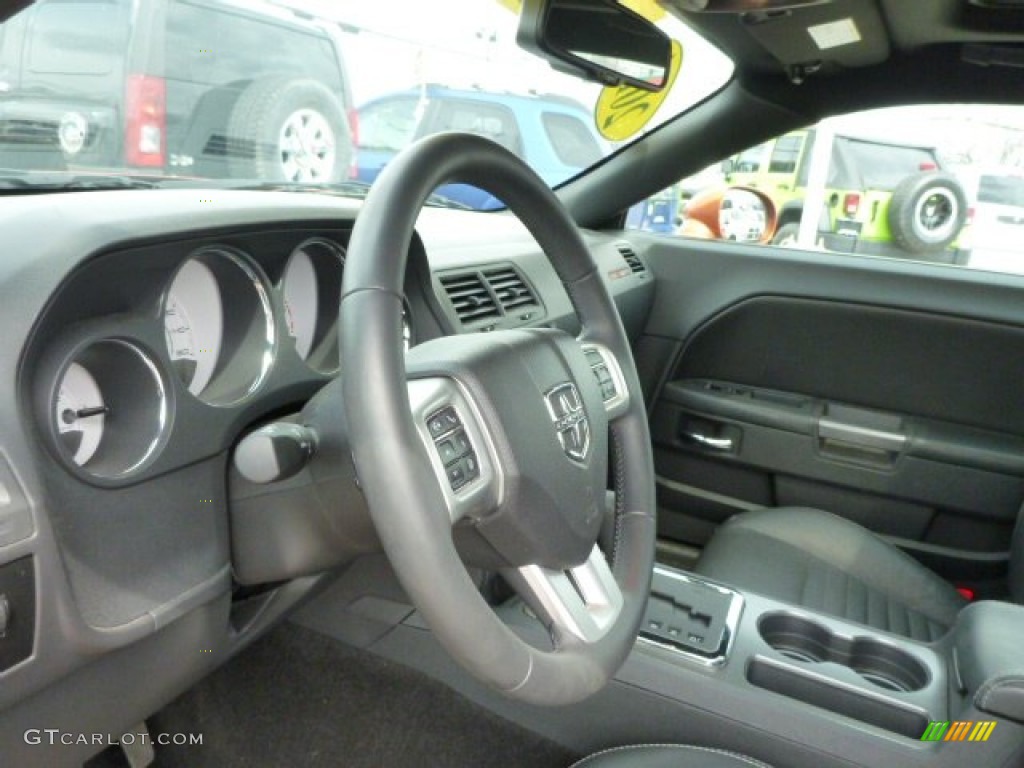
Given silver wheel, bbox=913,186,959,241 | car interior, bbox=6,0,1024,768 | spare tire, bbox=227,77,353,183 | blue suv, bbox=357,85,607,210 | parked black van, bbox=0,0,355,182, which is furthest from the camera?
silver wheel, bbox=913,186,959,241

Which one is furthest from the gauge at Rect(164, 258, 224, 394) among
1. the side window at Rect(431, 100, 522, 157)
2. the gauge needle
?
the side window at Rect(431, 100, 522, 157)

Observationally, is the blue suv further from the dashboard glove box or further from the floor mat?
the dashboard glove box

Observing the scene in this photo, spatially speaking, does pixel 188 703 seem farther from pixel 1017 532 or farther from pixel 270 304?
pixel 1017 532

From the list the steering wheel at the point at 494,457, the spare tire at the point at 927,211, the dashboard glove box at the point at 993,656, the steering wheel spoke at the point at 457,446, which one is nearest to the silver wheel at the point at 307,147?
the steering wheel at the point at 494,457

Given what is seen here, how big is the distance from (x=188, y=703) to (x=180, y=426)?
81 centimetres

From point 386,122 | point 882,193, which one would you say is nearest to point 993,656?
point 882,193

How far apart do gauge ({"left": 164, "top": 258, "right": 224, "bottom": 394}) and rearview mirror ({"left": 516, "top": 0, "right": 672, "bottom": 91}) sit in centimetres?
97

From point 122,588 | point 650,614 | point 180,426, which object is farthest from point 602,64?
Result: point 122,588

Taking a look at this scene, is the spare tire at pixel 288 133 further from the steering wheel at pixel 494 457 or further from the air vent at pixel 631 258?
the steering wheel at pixel 494 457

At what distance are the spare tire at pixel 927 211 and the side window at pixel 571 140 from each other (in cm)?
106

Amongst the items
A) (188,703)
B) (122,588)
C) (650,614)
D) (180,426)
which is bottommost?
(188,703)

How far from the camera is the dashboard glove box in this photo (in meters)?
1.21

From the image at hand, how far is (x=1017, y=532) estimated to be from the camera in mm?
1914

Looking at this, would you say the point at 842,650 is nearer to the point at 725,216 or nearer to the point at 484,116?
the point at 725,216
